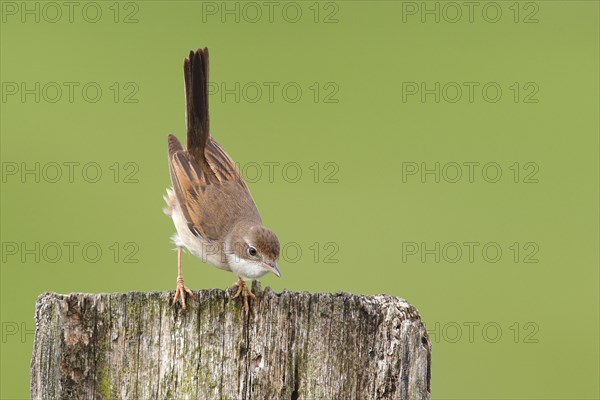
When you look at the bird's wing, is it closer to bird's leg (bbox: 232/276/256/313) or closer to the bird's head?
the bird's head

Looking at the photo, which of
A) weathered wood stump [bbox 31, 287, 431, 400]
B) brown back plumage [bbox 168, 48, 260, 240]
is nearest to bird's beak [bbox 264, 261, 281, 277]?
brown back plumage [bbox 168, 48, 260, 240]

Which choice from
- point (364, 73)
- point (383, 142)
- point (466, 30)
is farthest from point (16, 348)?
point (466, 30)

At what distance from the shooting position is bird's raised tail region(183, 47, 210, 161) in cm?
841

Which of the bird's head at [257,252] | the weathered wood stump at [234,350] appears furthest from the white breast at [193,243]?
the weathered wood stump at [234,350]

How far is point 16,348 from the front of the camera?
12.4 meters

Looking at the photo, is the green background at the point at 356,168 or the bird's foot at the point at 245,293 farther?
the green background at the point at 356,168

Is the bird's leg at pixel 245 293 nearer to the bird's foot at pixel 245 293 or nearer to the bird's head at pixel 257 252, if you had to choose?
the bird's foot at pixel 245 293

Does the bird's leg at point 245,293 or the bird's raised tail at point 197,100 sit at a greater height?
the bird's raised tail at point 197,100

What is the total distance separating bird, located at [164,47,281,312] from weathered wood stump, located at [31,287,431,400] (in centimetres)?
254

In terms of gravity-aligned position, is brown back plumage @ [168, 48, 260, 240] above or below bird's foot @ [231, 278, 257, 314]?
above

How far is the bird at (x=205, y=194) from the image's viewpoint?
805 cm

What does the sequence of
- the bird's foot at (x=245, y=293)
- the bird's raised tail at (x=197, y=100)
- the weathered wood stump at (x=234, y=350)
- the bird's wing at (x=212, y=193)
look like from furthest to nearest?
1. the bird's raised tail at (x=197, y=100)
2. the bird's wing at (x=212, y=193)
3. the bird's foot at (x=245, y=293)
4. the weathered wood stump at (x=234, y=350)

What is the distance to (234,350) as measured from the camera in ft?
16.6

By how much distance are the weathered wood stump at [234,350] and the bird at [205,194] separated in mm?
2543
